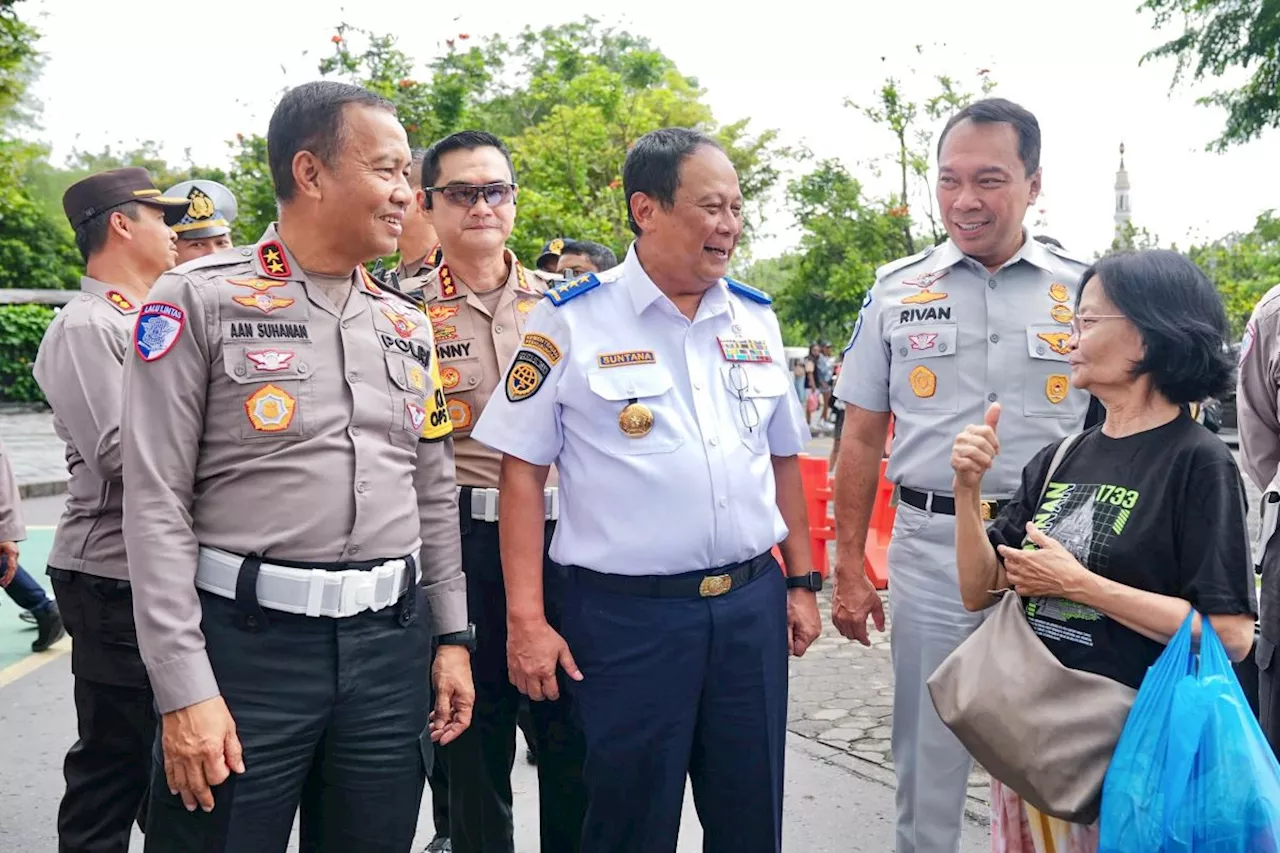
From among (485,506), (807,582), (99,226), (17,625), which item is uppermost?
(99,226)

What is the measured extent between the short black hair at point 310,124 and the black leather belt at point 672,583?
1.10m

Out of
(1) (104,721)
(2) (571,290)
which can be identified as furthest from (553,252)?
(1) (104,721)

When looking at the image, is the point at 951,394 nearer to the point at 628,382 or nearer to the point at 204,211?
the point at 628,382

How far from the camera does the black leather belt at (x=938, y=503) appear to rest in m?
3.04

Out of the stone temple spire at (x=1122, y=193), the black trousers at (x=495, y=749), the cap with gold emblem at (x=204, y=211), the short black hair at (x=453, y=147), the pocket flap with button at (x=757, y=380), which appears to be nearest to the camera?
the pocket flap with button at (x=757, y=380)

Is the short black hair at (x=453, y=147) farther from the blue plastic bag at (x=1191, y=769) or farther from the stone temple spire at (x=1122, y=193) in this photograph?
the stone temple spire at (x=1122, y=193)

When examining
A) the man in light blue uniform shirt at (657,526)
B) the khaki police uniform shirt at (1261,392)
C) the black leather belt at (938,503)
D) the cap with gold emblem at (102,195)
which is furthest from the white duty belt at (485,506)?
the khaki police uniform shirt at (1261,392)

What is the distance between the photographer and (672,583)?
2701 millimetres

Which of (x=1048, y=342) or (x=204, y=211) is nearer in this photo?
(x=1048, y=342)

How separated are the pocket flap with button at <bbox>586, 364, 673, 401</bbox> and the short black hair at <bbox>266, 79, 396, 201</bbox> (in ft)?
2.56

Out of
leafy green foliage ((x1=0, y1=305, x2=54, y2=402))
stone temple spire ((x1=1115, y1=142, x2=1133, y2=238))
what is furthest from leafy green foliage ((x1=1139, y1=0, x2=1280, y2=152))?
stone temple spire ((x1=1115, y1=142, x2=1133, y2=238))

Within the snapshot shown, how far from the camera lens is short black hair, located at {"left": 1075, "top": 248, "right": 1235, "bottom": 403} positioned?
2361 mm

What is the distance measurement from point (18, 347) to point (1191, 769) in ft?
86.1

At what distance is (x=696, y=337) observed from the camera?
290 centimetres
